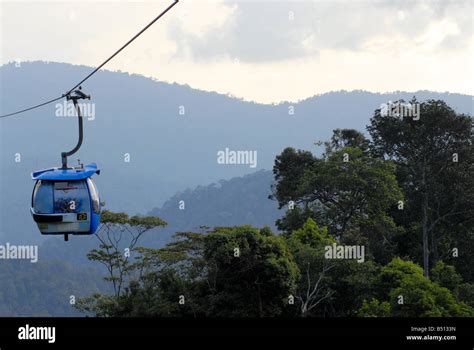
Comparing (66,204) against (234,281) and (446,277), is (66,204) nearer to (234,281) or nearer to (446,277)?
(234,281)

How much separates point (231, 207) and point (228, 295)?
3865 inches

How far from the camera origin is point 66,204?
11.6 meters

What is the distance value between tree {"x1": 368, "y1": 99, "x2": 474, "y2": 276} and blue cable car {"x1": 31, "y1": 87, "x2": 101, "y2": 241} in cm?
3317

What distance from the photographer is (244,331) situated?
10852 millimetres

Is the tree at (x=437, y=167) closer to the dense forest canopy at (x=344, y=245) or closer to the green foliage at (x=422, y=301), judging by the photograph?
the dense forest canopy at (x=344, y=245)

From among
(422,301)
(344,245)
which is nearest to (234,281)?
(422,301)

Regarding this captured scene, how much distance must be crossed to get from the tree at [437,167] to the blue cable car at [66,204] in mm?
33177

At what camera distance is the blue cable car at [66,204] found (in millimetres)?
11445

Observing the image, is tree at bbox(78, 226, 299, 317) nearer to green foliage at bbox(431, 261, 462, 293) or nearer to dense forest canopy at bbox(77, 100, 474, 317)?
dense forest canopy at bbox(77, 100, 474, 317)

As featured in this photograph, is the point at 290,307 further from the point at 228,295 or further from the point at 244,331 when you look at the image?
the point at 244,331

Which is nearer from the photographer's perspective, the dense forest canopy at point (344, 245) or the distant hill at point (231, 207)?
the dense forest canopy at point (344, 245)

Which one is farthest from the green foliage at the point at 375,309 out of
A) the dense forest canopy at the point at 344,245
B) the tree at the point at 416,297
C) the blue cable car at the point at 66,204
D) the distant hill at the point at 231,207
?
the distant hill at the point at 231,207

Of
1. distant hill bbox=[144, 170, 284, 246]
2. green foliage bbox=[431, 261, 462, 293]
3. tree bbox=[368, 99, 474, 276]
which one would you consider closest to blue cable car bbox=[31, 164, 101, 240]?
green foliage bbox=[431, 261, 462, 293]

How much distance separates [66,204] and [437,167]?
115 feet
